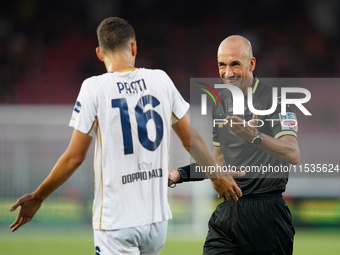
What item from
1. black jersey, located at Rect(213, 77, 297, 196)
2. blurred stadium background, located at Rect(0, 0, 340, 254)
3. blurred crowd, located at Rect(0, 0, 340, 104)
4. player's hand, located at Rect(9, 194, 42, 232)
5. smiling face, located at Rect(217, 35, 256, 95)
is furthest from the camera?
blurred crowd, located at Rect(0, 0, 340, 104)

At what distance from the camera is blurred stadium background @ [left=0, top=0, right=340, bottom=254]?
8836 millimetres

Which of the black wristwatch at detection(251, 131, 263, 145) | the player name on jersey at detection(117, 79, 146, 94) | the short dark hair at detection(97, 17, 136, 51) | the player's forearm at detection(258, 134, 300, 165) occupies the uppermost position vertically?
the short dark hair at detection(97, 17, 136, 51)

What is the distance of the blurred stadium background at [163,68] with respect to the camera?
29.0 ft

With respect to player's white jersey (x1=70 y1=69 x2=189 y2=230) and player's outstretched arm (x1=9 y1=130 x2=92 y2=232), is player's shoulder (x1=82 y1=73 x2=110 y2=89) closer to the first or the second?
player's white jersey (x1=70 y1=69 x2=189 y2=230)

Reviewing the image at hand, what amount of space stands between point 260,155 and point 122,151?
4.38ft

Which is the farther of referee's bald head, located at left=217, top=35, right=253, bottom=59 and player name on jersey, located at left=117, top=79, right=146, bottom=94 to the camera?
referee's bald head, located at left=217, top=35, right=253, bottom=59

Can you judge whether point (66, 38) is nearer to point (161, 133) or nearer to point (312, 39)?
point (312, 39)

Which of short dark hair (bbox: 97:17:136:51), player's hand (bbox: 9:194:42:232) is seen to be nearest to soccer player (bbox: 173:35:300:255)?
short dark hair (bbox: 97:17:136:51)

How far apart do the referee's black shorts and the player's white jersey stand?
0.95 metres

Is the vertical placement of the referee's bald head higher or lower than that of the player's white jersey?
higher

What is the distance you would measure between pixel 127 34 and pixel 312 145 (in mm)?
7662

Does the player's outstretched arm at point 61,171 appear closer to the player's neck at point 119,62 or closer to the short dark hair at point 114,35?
the player's neck at point 119,62

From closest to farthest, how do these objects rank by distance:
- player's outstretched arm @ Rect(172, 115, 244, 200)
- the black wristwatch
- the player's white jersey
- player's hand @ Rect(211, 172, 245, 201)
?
the player's white jersey < player's outstretched arm @ Rect(172, 115, 244, 200) < the black wristwatch < player's hand @ Rect(211, 172, 245, 201)

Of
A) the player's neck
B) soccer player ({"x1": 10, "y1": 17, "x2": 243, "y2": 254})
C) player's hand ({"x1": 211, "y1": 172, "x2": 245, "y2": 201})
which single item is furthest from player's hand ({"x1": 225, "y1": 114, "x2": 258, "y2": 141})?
the player's neck
